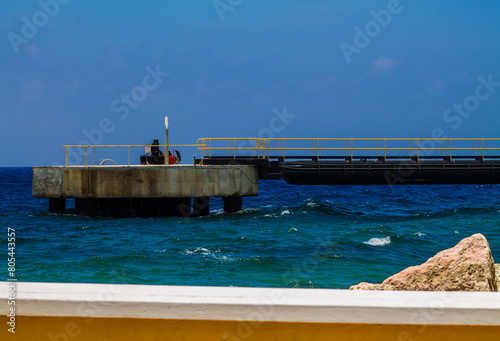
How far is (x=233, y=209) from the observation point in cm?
2311

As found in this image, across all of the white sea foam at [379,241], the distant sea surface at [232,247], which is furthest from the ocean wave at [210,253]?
the white sea foam at [379,241]

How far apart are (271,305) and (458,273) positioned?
165 inches

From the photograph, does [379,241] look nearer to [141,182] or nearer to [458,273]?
[141,182]

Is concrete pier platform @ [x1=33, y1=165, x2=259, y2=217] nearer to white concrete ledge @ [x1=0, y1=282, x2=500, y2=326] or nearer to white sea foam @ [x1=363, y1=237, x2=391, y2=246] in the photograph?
white sea foam @ [x1=363, y1=237, x2=391, y2=246]

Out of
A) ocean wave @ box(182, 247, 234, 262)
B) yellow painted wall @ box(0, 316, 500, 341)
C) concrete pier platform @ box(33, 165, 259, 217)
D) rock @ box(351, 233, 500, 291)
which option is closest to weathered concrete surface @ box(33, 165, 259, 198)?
concrete pier platform @ box(33, 165, 259, 217)

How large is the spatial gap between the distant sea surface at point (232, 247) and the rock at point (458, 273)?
3.88 meters

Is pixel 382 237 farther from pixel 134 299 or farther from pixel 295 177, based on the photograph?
pixel 134 299

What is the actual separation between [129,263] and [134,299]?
35.1 ft

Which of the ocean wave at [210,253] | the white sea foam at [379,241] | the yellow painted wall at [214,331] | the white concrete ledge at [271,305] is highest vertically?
the white concrete ledge at [271,305]

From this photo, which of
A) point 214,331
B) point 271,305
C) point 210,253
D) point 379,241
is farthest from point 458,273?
point 379,241

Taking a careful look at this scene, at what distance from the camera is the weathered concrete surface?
2150 cm

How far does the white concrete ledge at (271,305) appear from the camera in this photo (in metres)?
2.19

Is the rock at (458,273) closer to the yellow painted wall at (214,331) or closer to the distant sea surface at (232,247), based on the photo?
the yellow painted wall at (214,331)

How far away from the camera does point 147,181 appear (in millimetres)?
21453
